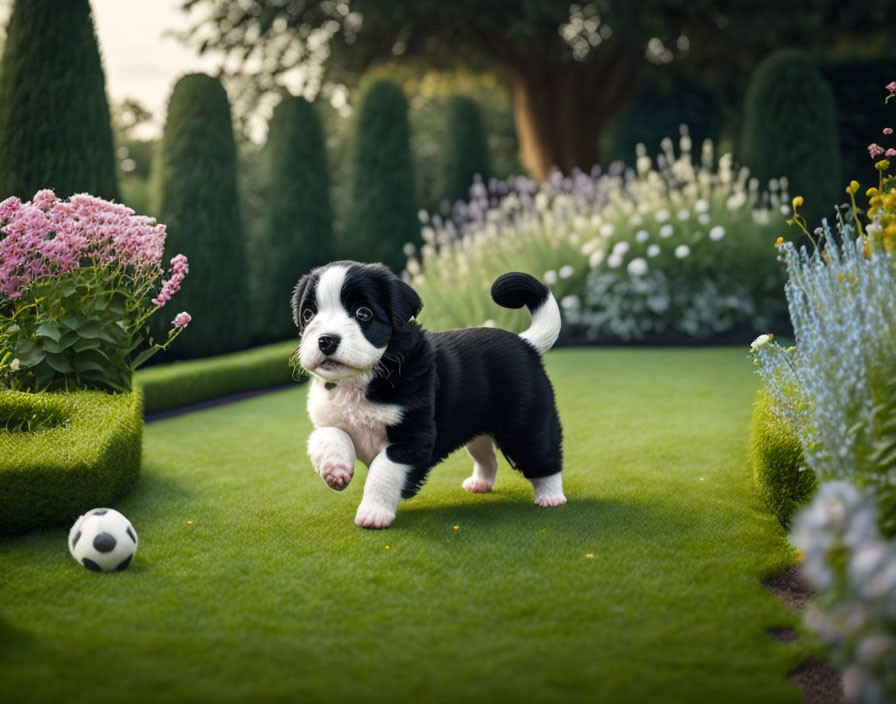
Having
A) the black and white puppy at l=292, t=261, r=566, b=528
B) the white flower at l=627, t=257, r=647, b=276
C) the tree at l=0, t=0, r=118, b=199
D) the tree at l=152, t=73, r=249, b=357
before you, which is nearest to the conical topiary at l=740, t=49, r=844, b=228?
the white flower at l=627, t=257, r=647, b=276

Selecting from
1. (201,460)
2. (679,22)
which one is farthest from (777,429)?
(679,22)

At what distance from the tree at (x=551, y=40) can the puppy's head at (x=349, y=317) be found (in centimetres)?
1360

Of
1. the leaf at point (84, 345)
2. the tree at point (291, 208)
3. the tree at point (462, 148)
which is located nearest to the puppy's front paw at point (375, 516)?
the leaf at point (84, 345)

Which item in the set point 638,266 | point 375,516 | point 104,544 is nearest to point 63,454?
point 104,544

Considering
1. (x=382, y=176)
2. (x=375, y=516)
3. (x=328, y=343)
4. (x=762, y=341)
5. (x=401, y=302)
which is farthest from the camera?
(x=382, y=176)

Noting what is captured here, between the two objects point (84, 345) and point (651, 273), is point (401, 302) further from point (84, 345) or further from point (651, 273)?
point (651, 273)

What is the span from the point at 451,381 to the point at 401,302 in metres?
0.53

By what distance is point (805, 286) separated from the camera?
414cm

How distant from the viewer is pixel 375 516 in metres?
4.50

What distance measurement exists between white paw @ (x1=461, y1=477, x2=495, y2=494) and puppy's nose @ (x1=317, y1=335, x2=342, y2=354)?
168cm

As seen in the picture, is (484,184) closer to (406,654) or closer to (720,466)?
(720,466)

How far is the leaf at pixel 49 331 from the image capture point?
5816 mm

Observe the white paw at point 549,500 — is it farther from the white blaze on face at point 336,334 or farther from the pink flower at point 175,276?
the pink flower at point 175,276

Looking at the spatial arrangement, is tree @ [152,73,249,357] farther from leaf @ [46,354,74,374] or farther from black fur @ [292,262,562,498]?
black fur @ [292,262,562,498]
